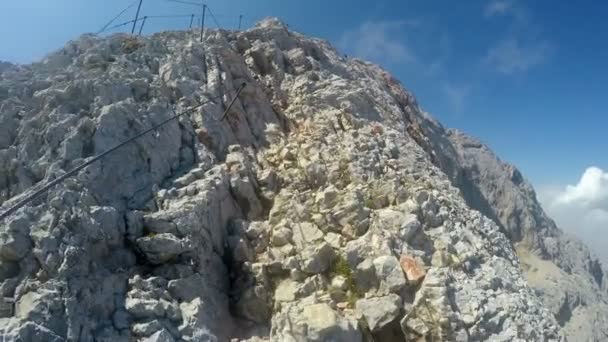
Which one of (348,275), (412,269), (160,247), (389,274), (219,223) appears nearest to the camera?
(160,247)

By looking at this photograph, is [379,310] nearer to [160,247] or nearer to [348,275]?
[348,275]

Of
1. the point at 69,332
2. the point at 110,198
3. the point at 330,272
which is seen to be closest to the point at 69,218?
the point at 110,198

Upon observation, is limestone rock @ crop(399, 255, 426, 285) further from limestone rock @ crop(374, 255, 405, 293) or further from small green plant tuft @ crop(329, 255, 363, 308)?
small green plant tuft @ crop(329, 255, 363, 308)

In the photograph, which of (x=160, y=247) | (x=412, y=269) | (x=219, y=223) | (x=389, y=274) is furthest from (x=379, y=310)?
(x=160, y=247)

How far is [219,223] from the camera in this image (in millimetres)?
17312

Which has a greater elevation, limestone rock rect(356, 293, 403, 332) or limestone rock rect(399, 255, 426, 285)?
limestone rock rect(399, 255, 426, 285)

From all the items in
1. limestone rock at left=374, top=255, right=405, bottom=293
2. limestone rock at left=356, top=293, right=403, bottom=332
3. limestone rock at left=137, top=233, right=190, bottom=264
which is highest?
limestone rock at left=137, top=233, right=190, bottom=264

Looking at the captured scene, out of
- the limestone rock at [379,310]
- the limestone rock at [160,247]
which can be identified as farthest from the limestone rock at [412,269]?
the limestone rock at [160,247]

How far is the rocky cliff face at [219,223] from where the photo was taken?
512 inches

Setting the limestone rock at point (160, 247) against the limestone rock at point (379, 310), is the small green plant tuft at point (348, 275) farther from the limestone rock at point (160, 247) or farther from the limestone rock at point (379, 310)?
the limestone rock at point (160, 247)

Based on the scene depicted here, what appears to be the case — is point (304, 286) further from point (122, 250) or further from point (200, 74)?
point (200, 74)

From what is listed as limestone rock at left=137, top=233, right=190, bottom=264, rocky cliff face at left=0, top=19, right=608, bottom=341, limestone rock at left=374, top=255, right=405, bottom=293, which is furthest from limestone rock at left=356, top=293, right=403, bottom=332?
limestone rock at left=137, top=233, right=190, bottom=264

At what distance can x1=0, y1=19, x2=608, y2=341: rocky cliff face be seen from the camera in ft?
42.7

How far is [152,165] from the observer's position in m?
17.6
